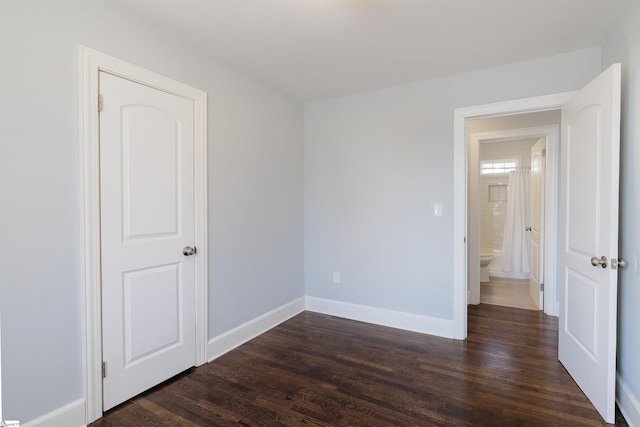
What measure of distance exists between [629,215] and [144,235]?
3.07 metres

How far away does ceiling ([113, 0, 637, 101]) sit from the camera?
1.92 m

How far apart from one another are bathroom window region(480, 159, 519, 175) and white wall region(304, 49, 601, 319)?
Result: 138 inches

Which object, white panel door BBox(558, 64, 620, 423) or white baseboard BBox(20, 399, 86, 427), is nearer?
white baseboard BBox(20, 399, 86, 427)

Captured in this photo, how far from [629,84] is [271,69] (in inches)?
99.6

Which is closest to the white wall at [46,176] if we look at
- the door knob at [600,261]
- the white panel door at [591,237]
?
the white panel door at [591,237]

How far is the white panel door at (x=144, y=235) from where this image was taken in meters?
1.94

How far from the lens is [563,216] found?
95.8 inches

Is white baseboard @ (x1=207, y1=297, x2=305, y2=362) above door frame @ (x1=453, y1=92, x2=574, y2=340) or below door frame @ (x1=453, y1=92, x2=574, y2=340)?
below

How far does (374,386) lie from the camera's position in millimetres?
2211

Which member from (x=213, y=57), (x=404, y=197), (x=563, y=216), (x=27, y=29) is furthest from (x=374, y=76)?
(x=27, y=29)

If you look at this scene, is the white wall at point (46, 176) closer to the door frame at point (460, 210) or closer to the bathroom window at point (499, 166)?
the door frame at point (460, 210)

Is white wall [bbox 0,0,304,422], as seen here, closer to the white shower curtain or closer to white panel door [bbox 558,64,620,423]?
white panel door [bbox 558,64,620,423]

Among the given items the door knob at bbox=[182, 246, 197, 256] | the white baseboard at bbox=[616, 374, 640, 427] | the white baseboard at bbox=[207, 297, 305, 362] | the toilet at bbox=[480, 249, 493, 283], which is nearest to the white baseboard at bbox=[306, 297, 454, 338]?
the white baseboard at bbox=[207, 297, 305, 362]

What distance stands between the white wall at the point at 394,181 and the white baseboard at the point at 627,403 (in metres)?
1.23
